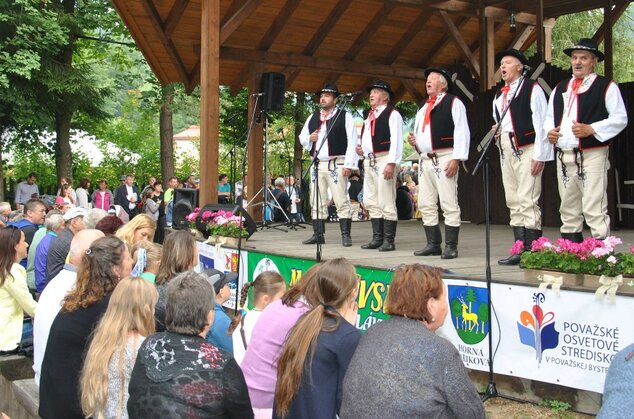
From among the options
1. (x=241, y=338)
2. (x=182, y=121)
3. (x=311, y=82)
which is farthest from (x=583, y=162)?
(x=182, y=121)

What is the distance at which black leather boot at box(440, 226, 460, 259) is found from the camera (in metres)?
6.60

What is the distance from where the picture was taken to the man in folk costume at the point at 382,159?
7.29 metres

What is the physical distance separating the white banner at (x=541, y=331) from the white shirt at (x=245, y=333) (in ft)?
6.15

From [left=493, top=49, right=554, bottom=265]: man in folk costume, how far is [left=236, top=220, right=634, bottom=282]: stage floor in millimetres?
455

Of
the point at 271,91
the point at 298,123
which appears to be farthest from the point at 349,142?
the point at 298,123

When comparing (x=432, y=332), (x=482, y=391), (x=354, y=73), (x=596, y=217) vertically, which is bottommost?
(x=482, y=391)

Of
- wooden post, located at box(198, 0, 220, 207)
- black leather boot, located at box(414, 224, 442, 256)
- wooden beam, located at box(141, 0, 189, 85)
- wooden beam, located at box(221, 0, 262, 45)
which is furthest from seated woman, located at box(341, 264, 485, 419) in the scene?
wooden beam, located at box(141, 0, 189, 85)

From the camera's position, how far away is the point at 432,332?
260cm

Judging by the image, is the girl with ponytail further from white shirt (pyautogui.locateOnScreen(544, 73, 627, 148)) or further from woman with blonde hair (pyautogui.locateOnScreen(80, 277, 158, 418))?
white shirt (pyautogui.locateOnScreen(544, 73, 627, 148))

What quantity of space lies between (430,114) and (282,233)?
3699 millimetres

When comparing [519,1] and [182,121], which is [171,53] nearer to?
[519,1]

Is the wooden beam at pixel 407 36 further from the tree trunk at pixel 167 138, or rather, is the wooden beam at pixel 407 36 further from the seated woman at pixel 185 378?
the seated woman at pixel 185 378

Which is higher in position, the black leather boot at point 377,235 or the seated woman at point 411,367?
the black leather boot at point 377,235

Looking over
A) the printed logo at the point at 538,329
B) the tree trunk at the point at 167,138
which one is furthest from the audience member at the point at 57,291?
the tree trunk at the point at 167,138
